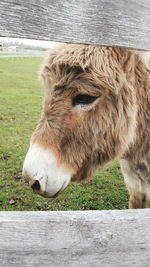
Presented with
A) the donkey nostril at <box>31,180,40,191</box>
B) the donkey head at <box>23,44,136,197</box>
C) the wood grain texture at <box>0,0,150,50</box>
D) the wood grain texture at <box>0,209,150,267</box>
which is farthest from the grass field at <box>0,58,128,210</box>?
the wood grain texture at <box>0,209,150,267</box>

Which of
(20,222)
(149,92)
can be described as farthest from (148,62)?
(20,222)

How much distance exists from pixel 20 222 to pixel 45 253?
0.57ft

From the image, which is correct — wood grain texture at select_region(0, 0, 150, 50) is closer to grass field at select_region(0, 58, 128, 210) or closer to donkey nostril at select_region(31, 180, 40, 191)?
donkey nostril at select_region(31, 180, 40, 191)

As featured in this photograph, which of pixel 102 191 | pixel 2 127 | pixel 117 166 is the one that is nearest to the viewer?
pixel 102 191

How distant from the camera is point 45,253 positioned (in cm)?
114

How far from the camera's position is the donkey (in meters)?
1.79

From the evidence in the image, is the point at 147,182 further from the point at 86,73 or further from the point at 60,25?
the point at 60,25

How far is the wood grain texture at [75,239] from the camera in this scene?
1.11 metres

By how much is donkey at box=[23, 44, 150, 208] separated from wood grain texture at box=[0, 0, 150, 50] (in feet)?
1.91

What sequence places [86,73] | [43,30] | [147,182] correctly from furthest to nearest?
1. [147,182]
2. [86,73]
3. [43,30]

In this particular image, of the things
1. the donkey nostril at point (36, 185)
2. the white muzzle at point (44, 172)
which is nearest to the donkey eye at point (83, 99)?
the white muzzle at point (44, 172)

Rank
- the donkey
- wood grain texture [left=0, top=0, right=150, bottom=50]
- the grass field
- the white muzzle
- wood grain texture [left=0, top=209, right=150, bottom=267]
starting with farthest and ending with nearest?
the grass field
the donkey
the white muzzle
wood grain texture [left=0, top=209, right=150, bottom=267]
wood grain texture [left=0, top=0, right=150, bottom=50]

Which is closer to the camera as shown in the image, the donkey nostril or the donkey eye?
the donkey nostril

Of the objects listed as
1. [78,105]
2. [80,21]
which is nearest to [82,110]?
[78,105]
